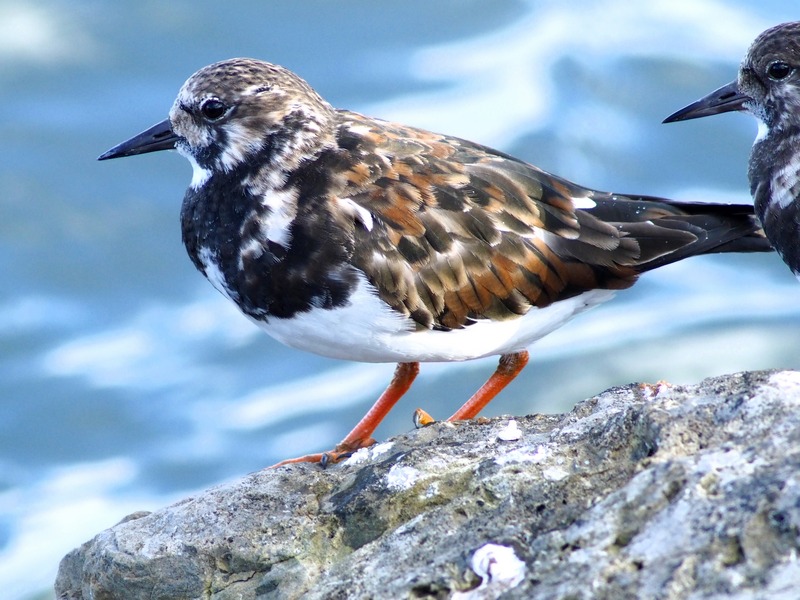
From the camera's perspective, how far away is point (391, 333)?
409cm

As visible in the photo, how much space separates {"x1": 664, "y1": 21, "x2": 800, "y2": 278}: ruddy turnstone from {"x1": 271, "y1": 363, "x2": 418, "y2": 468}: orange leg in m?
1.46

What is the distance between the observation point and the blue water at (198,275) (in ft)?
23.1

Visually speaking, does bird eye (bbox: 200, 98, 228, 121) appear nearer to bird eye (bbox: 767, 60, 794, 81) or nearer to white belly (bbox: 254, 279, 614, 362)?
white belly (bbox: 254, 279, 614, 362)

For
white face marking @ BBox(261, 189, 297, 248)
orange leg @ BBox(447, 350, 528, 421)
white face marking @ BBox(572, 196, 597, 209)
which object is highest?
white face marking @ BBox(261, 189, 297, 248)

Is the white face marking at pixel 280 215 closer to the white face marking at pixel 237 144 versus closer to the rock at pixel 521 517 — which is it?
the white face marking at pixel 237 144

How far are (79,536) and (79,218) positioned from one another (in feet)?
7.51

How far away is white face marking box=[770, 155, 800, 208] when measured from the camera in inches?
166

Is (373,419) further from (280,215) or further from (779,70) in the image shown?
(779,70)

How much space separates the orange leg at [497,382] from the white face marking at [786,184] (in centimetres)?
113

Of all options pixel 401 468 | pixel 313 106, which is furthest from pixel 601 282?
pixel 401 468

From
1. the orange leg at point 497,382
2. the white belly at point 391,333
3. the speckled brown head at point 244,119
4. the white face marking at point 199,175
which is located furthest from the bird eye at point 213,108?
the orange leg at point 497,382

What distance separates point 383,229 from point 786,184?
4.74 feet

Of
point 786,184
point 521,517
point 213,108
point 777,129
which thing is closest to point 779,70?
point 777,129

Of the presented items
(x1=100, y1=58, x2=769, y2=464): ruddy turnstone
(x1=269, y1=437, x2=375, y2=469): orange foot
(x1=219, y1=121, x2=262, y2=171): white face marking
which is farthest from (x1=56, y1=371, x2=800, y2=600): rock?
(x1=219, y1=121, x2=262, y2=171): white face marking
